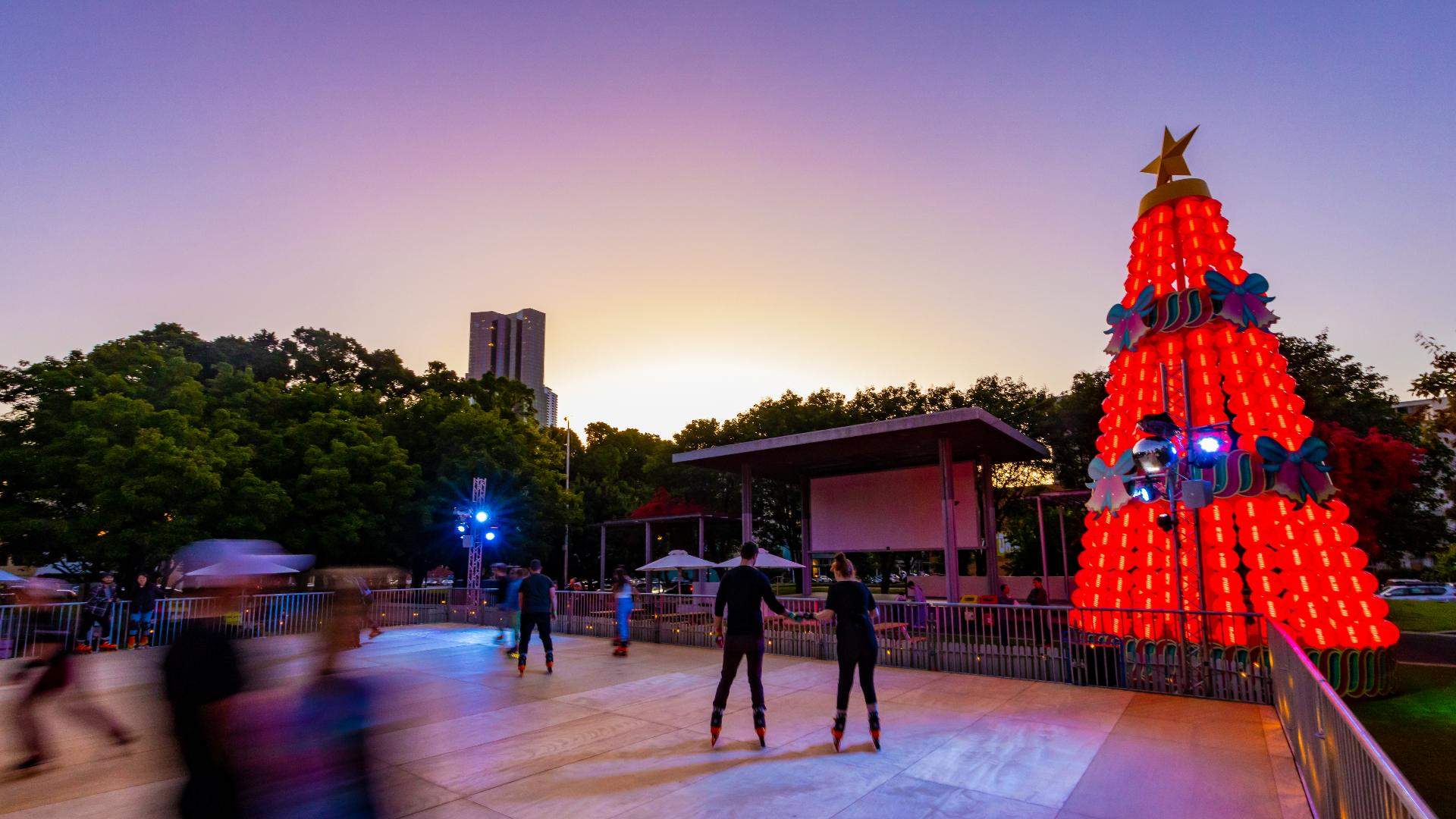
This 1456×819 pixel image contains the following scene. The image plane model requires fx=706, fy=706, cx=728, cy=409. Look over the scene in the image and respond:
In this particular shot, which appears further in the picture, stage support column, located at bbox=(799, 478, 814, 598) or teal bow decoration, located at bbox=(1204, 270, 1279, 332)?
stage support column, located at bbox=(799, 478, 814, 598)

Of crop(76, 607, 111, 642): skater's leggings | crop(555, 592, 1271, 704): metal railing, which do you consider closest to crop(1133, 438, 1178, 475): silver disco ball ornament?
crop(555, 592, 1271, 704): metal railing

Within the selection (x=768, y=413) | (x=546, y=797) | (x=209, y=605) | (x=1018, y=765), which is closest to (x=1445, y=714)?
(x=1018, y=765)

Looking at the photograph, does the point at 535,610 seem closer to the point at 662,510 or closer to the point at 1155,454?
the point at 1155,454

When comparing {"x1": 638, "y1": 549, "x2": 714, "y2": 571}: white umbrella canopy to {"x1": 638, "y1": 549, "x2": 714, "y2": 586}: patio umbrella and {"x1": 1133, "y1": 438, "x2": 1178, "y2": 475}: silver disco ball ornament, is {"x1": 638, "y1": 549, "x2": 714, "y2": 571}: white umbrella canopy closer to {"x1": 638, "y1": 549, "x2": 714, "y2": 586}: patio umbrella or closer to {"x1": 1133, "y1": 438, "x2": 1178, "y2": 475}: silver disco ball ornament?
{"x1": 638, "y1": 549, "x2": 714, "y2": 586}: patio umbrella

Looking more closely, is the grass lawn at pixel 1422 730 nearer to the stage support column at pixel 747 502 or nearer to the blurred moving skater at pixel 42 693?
the blurred moving skater at pixel 42 693

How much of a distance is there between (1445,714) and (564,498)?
2957 cm

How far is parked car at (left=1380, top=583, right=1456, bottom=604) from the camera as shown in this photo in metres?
38.6

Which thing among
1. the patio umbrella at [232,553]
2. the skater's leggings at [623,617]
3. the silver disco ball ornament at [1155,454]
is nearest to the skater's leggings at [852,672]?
the patio umbrella at [232,553]

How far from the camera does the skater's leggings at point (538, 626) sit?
431 inches

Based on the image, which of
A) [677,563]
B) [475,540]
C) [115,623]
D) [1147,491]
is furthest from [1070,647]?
[475,540]

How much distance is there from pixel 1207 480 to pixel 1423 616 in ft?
106

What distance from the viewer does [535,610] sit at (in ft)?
36.3

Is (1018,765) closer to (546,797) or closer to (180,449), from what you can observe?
(546,797)

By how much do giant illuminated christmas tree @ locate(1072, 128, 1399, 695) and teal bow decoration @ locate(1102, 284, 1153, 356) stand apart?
0.10 ft
